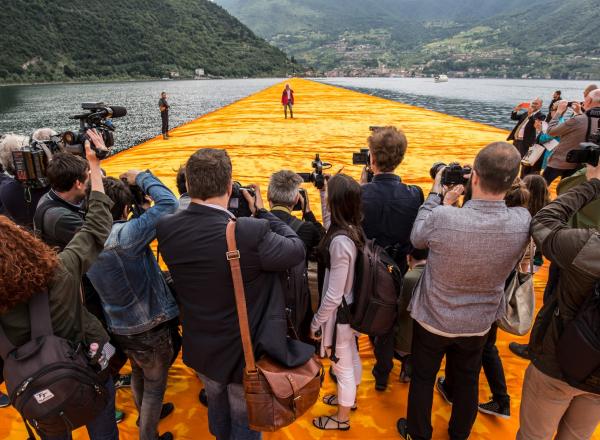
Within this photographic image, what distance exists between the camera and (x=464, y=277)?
1.85 m

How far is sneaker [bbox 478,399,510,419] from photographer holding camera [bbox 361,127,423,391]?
1326 mm

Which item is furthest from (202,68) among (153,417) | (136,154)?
(153,417)

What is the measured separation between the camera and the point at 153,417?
2.22 m

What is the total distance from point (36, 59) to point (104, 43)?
1892cm

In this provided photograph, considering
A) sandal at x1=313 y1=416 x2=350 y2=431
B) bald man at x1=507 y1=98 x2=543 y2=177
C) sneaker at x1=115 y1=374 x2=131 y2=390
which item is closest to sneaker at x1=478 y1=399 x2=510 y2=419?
sandal at x1=313 y1=416 x2=350 y2=431

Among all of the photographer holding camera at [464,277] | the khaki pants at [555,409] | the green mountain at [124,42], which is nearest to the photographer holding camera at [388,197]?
the photographer holding camera at [464,277]

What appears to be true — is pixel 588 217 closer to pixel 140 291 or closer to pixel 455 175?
pixel 455 175

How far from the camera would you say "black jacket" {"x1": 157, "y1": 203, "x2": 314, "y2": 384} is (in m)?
1.59

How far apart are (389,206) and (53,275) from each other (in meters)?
1.87

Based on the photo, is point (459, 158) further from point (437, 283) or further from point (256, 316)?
point (256, 316)

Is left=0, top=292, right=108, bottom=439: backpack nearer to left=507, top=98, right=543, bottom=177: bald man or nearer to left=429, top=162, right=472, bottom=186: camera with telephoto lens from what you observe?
left=429, top=162, right=472, bottom=186: camera with telephoto lens

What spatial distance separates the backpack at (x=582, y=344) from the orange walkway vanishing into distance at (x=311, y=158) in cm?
126

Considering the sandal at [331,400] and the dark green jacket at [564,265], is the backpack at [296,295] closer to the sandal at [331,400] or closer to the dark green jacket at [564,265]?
the sandal at [331,400]

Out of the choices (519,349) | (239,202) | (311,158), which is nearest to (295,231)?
(239,202)
